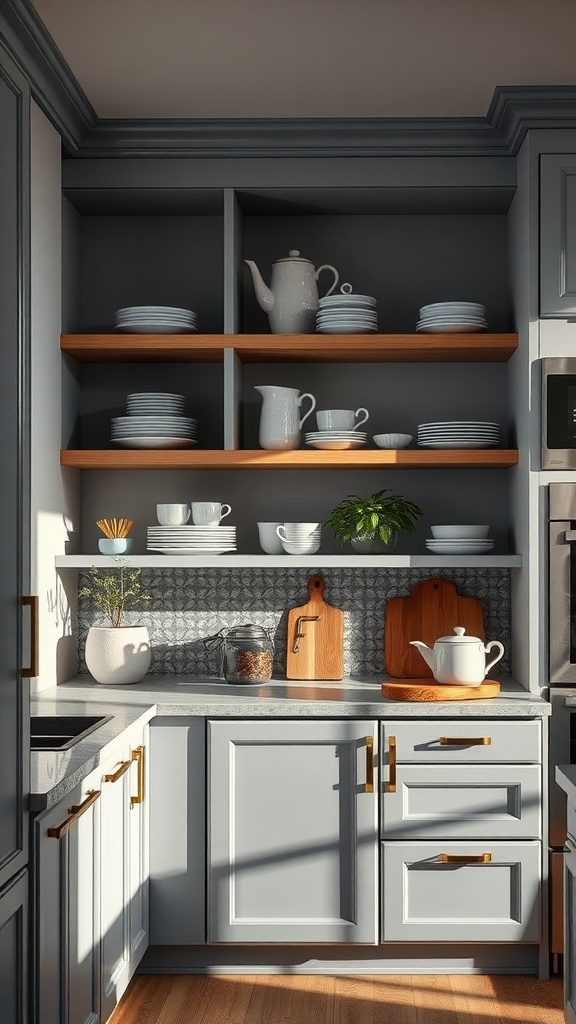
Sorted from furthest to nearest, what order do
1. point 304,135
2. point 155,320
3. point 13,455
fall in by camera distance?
point 155,320, point 304,135, point 13,455

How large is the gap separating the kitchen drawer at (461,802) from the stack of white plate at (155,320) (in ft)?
5.27

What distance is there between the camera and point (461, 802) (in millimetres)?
3041

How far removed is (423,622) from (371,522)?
44cm

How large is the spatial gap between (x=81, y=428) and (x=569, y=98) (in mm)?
1974

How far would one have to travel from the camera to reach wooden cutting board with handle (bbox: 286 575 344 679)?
11.4 ft

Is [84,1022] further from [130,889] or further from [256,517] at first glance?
[256,517]

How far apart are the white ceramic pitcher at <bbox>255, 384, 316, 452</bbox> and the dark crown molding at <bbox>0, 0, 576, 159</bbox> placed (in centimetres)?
78

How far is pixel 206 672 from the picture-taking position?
12.0ft

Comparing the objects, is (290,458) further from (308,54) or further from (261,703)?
(308,54)

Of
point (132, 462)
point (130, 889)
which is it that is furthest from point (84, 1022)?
point (132, 462)

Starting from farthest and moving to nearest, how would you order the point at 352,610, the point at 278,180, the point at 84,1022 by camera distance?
the point at 352,610
the point at 278,180
the point at 84,1022

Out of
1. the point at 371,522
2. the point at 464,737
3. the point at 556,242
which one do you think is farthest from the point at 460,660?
the point at 556,242

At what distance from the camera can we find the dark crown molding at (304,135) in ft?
10.5

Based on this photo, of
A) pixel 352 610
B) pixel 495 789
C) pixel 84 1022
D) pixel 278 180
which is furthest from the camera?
pixel 352 610
